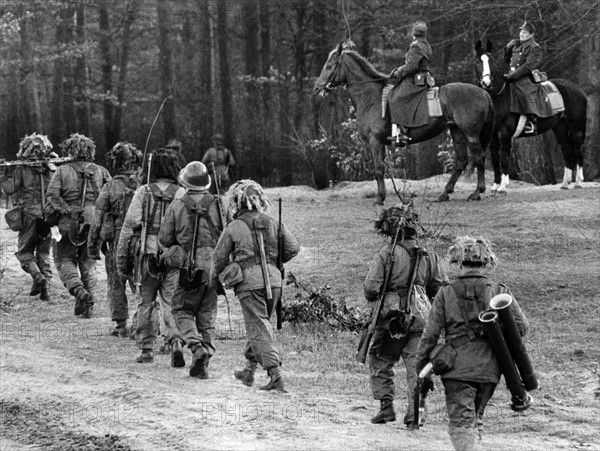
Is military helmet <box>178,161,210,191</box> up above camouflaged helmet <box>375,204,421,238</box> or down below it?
above

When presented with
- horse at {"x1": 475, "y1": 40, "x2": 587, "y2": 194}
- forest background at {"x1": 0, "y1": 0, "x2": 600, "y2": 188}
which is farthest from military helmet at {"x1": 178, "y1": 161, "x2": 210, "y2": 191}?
forest background at {"x1": 0, "y1": 0, "x2": 600, "y2": 188}

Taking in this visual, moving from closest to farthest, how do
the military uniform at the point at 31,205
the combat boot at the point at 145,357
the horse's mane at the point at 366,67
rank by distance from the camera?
the combat boot at the point at 145,357 < the military uniform at the point at 31,205 < the horse's mane at the point at 366,67

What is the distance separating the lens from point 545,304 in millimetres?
15438

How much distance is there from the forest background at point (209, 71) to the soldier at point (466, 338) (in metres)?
22.4

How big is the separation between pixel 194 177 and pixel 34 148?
17.3 ft

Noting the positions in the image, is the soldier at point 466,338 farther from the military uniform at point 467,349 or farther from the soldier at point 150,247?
the soldier at point 150,247

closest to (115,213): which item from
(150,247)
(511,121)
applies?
(150,247)

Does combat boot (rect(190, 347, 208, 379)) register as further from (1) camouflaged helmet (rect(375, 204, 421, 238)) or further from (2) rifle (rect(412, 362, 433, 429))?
(2) rifle (rect(412, 362, 433, 429))

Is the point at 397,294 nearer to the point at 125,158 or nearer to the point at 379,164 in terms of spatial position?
the point at 125,158

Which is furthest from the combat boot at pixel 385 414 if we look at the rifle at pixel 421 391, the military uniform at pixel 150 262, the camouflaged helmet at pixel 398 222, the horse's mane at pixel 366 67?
the horse's mane at pixel 366 67

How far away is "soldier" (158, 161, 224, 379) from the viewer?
11422mm

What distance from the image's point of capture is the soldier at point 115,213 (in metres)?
13.3

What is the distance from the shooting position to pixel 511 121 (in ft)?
71.8

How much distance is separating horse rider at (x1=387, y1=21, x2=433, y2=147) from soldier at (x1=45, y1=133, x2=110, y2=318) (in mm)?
7203
